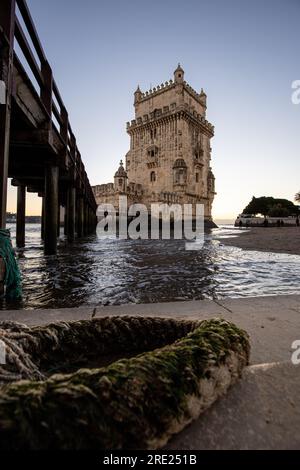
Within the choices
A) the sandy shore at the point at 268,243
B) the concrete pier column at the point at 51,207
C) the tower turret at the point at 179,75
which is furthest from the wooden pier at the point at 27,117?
the tower turret at the point at 179,75

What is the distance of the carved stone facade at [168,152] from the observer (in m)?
32.3

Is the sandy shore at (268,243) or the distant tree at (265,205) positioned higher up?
the distant tree at (265,205)

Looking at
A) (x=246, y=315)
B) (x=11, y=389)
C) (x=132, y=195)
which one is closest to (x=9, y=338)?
(x=11, y=389)

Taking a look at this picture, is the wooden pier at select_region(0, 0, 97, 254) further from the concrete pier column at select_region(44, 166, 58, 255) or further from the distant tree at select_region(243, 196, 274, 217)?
the distant tree at select_region(243, 196, 274, 217)

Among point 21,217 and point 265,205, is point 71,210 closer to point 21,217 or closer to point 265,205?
point 21,217

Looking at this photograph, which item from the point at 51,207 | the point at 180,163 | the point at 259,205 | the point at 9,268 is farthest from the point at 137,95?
the point at 259,205

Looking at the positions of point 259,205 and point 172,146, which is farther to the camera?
point 259,205

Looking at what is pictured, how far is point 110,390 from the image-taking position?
0.71 metres

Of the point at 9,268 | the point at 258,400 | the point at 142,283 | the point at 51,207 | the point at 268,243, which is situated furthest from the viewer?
the point at 268,243

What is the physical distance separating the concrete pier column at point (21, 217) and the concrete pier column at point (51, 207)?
3.66 metres

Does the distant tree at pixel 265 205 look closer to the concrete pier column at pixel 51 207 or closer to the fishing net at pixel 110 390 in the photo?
the concrete pier column at pixel 51 207

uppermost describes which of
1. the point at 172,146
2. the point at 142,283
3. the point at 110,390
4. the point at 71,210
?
the point at 172,146

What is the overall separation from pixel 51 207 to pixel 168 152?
92.5ft

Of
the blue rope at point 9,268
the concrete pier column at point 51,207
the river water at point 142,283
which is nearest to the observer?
the blue rope at point 9,268
